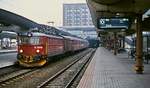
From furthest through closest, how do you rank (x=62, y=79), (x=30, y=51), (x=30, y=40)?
(x=30, y=40) < (x=30, y=51) < (x=62, y=79)

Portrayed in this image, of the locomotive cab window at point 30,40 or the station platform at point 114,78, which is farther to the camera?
the locomotive cab window at point 30,40

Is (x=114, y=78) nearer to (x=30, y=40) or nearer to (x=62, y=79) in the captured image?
(x=62, y=79)

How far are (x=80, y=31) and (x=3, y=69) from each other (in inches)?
4970

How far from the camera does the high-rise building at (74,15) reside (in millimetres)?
189500

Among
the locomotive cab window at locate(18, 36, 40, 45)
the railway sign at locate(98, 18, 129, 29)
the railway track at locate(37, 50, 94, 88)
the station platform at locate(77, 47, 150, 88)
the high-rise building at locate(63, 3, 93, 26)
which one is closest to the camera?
the station platform at locate(77, 47, 150, 88)

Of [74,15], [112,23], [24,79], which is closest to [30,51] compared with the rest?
[112,23]

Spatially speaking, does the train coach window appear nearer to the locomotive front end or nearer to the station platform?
the locomotive front end

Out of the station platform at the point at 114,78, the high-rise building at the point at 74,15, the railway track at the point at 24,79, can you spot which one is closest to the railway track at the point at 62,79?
the railway track at the point at 24,79

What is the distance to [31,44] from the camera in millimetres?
29750

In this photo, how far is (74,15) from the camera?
19638 centimetres

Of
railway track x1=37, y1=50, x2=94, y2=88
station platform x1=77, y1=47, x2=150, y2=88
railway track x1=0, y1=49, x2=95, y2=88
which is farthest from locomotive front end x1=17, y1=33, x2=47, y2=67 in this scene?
station platform x1=77, y1=47, x2=150, y2=88

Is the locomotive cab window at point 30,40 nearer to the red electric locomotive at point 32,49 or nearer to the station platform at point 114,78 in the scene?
the red electric locomotive at point 32,49

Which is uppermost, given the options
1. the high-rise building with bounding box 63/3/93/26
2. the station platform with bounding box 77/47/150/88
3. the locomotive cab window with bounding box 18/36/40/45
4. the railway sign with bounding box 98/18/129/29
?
the high-rise building with bounding box 63/3/93/26

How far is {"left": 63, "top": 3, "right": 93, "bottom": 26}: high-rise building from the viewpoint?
189500 mm
